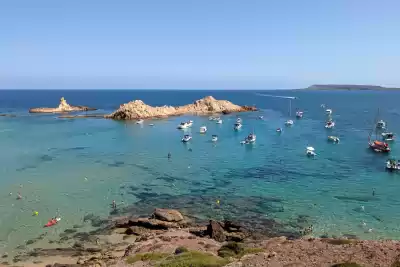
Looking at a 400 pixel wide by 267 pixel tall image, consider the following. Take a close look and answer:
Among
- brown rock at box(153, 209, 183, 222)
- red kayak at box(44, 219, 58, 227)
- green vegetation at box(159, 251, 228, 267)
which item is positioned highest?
green vegetation at box(159, 251, 228, 267)

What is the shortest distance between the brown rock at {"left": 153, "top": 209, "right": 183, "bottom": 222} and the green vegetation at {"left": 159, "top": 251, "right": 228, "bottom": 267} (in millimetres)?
10899

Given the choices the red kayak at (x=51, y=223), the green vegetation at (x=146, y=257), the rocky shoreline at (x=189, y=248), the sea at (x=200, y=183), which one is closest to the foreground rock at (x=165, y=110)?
the sea at (x=200, y=183)

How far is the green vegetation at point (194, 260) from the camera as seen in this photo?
2454 centimetres

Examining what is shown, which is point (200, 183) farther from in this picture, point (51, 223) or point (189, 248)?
point (189, 248)

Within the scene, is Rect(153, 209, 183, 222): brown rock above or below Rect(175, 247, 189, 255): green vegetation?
below

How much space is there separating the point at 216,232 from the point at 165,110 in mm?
121118

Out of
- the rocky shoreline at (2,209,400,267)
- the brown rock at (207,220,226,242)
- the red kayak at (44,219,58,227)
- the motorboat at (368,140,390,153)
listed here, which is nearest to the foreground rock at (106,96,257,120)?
the motorboat at (368,140,390,153)

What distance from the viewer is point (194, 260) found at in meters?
25.3

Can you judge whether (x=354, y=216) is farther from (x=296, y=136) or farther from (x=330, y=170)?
(x=296, y=136)

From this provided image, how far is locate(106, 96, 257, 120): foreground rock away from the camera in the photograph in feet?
462

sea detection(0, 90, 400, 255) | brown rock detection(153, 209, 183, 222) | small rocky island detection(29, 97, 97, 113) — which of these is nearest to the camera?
brown rock detection(153, 209, 183, 222)

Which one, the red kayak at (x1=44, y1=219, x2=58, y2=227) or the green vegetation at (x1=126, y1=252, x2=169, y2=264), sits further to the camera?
the red kayak at (x1=44, y1=219, x2=58, y2=227)

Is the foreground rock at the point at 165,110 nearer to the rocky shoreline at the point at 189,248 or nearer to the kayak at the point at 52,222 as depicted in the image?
the kayak at the point at 52,222

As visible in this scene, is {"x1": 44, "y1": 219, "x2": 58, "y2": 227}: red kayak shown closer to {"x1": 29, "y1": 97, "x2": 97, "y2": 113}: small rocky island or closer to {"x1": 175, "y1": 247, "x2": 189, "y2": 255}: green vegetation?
{"x1": 175, "y1": 247, "x2": 189, "y2": 255}: green vegetation
